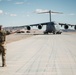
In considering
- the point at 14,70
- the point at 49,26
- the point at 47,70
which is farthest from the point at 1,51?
the point at 49,26

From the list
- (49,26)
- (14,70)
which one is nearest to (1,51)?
(14,70)

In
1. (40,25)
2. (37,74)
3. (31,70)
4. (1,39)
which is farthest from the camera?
(40,25)

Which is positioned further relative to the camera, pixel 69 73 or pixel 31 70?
pixel 31 70

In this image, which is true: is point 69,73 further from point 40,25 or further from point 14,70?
point 40,25

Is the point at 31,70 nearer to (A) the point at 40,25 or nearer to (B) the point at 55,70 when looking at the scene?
(B) the point at 55,70

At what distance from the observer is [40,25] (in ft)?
221

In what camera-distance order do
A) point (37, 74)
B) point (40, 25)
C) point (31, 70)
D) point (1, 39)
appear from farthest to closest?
1. point (40, 25)
2. point (1, 39)
3. point (31, 70)
4. point (37, 74)

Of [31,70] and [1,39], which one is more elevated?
[1,39]

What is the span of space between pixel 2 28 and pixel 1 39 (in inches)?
19.1

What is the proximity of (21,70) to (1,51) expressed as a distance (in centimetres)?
145

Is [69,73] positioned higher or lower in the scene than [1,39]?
lower

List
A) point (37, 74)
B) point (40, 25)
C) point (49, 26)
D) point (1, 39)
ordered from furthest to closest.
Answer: point (40, 25)
point (49, 26)
point (1, 39)
point (37, 74)

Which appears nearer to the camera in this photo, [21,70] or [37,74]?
[37,74]

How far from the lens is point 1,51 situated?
11180 millimetres
